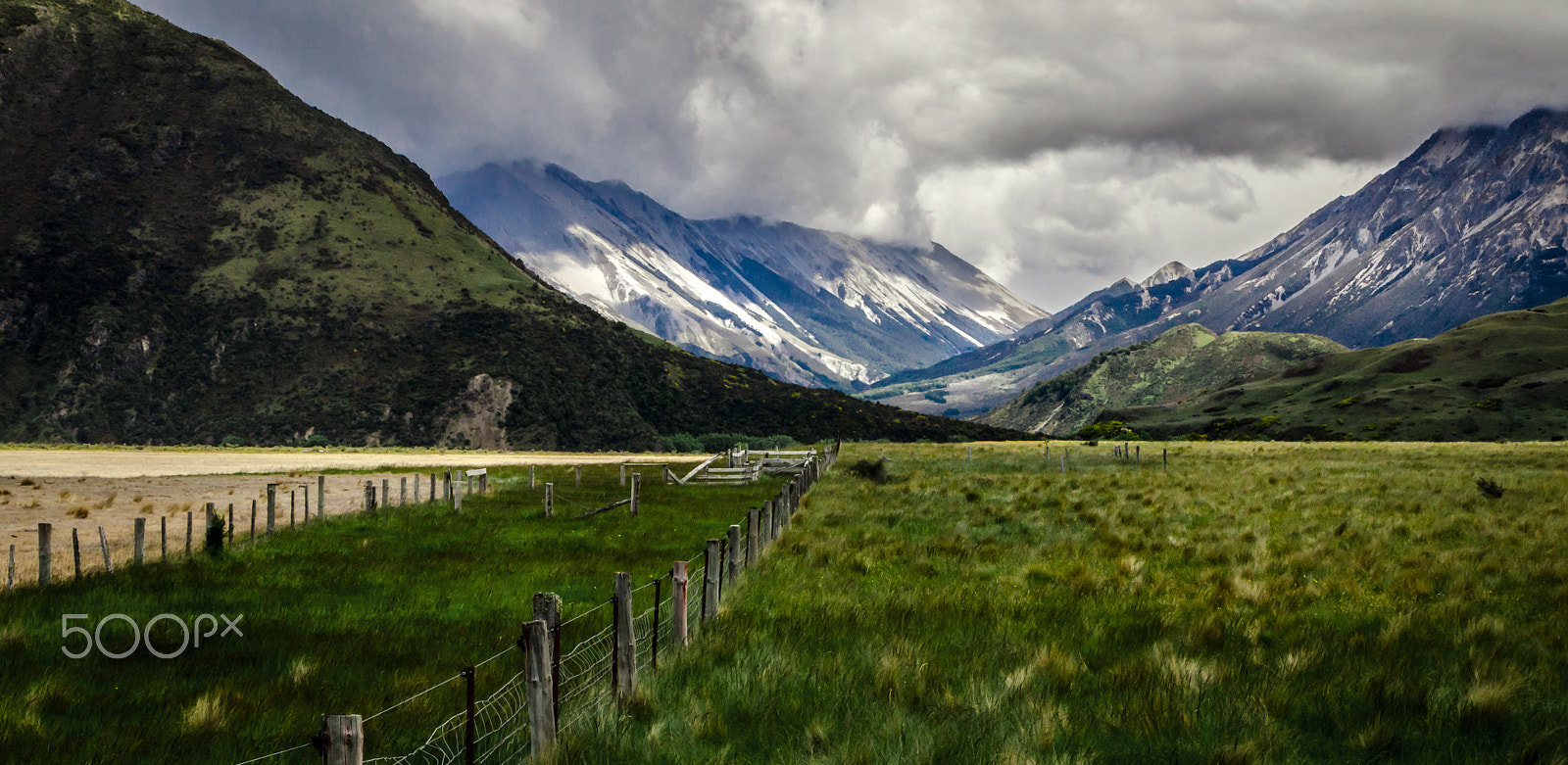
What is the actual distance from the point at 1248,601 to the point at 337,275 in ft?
409

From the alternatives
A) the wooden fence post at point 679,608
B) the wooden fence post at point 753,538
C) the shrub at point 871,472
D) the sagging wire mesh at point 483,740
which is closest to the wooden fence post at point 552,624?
the sagging wire mesh at point 483,740

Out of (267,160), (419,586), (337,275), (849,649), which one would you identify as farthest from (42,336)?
(849,649)

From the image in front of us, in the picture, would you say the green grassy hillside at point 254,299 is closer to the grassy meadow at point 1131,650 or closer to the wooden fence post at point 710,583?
the grassy meadow at point 1131,650

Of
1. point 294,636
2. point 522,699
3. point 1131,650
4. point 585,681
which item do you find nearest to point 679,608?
A: point 585,681

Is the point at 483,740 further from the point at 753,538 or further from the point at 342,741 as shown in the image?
the point at 753,538

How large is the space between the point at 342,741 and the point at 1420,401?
182 m

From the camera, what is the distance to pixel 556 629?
6.21m

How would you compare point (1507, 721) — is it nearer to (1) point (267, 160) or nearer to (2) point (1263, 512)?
(2) point (1263, 512)

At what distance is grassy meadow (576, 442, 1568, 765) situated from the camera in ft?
21.9

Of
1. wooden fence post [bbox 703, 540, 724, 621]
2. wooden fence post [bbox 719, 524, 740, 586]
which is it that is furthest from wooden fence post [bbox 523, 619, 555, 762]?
wooden fence post [bbox 719, 524, 740, 586]

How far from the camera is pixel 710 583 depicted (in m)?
10.0

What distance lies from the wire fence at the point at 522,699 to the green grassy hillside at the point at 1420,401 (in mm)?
139387

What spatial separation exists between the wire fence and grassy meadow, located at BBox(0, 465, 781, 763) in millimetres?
206

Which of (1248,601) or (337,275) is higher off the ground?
(337,275)
